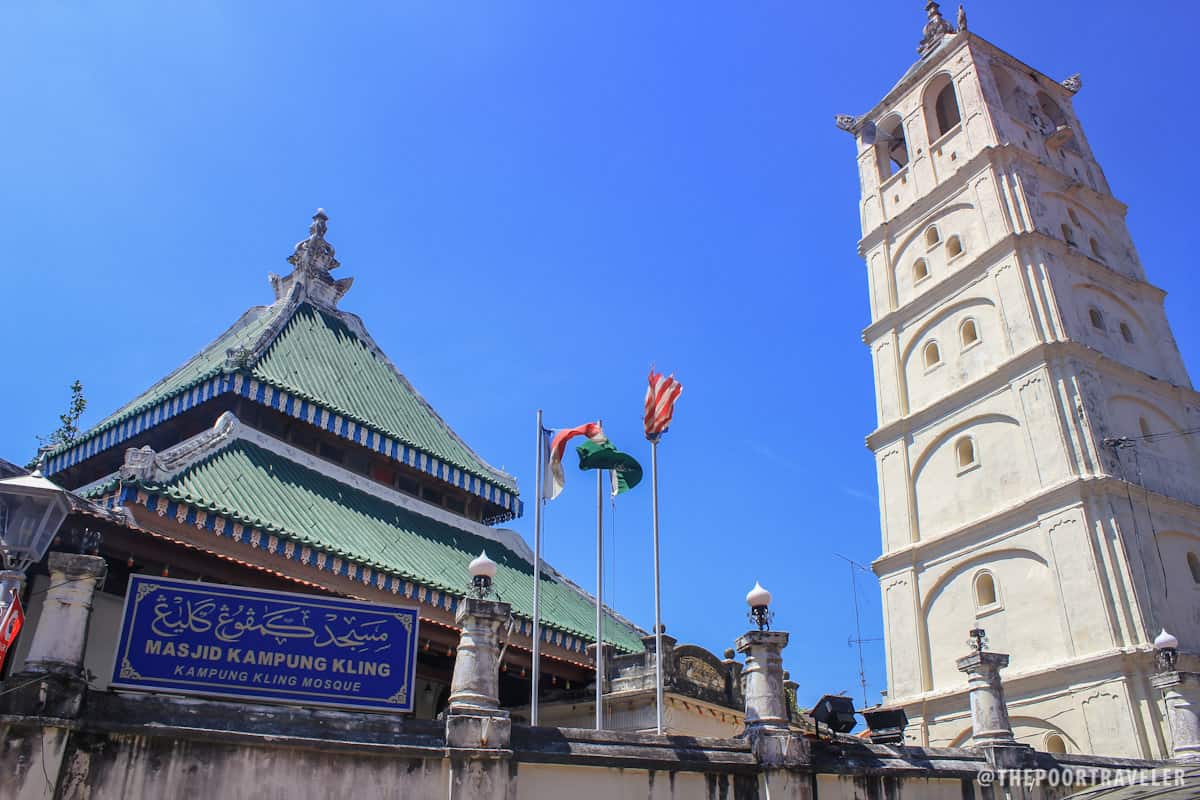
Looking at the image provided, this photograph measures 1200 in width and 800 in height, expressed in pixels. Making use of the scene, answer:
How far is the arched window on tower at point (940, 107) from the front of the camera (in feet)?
112

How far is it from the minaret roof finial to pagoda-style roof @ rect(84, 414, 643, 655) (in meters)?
26.6

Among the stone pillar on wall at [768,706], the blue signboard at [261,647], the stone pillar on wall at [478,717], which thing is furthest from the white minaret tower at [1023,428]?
the blue signboard at [261,647]

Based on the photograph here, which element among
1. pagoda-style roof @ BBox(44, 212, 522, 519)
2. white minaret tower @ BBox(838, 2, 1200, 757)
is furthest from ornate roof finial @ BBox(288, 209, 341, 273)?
white minaret tower @ BBox(838, 2, 1200, 757)

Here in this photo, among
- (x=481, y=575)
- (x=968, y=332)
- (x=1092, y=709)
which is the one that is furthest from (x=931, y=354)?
(x=481, y=575)

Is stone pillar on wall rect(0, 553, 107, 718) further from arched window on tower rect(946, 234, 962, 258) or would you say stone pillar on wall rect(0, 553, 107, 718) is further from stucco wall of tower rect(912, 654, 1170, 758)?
arched window on tower rect(946, 234, 962, 258)

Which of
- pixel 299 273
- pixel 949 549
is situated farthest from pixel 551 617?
pixel 299 273

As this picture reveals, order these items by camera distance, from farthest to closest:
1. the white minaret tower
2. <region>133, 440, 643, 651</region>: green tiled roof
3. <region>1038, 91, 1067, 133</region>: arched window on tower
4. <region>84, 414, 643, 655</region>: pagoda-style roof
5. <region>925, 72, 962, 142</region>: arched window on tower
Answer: <region>1038, 91, 1067, 133</region>: arched window on tower, <region>925, 72, 962, 142</region>: arched window on tower, the white minaret tower, <region>133, 440, 643, 651</region>: green tiled roof, <region>84, 414, 643, 655</region>: pagoda-style roof

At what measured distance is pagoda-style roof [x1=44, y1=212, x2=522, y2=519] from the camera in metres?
21.8

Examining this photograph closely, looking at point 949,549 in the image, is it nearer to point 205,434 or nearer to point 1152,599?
point 1152,599

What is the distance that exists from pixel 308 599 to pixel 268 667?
0.94 m

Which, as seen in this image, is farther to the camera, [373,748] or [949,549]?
[949,549]

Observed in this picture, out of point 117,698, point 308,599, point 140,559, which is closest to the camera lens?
point 117,698

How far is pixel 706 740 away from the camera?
1277 cm

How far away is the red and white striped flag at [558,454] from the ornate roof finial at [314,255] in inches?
525
